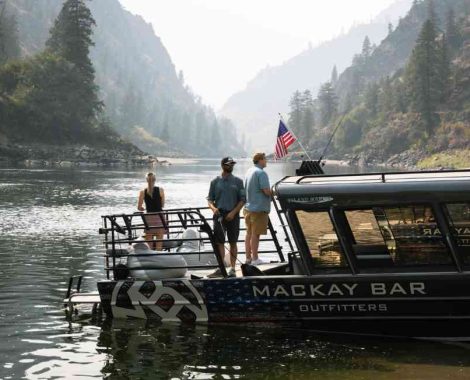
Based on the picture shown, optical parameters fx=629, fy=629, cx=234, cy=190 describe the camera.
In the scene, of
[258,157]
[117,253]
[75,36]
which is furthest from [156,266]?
[75,36]

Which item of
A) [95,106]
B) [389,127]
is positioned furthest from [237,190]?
[389,127]

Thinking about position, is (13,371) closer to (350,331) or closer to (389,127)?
(350,331)

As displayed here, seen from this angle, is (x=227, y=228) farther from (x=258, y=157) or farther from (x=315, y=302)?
(x=315, y=302)

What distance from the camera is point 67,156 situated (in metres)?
106

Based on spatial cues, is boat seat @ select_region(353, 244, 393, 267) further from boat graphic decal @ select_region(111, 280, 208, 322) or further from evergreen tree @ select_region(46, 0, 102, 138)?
evergreen tree @ select_region(46, 0, 102, 138)

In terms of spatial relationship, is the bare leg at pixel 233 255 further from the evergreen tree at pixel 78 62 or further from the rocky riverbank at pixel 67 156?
the evergreen tree at pixel 78 62

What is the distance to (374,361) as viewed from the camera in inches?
385

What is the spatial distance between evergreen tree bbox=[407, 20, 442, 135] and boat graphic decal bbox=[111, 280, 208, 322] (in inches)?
5059

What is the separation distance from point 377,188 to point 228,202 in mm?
3388

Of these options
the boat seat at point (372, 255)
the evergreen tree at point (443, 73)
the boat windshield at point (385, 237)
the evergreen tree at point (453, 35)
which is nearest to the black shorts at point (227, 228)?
the boat windshield at point (385, 237)

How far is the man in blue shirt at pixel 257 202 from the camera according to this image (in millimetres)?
11992

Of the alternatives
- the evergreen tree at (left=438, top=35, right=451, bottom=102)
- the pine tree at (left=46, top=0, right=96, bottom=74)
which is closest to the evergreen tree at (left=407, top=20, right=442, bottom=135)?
the evergreen tree at (left=438, top=35, right=451, bottom=102)

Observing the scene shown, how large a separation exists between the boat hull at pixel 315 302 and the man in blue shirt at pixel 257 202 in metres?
1.38

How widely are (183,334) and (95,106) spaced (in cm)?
11838
